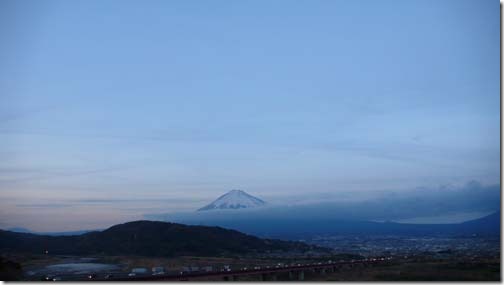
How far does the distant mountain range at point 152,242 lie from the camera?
47.0 meters

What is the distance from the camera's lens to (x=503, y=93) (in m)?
11.8

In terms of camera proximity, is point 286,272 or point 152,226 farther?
point 152,226

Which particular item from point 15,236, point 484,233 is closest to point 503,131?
point 15,236

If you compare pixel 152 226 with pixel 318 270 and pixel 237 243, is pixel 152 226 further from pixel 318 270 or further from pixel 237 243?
pixel 318 270

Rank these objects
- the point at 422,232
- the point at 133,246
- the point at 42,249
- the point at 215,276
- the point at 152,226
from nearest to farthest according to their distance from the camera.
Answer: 1. the point at 215,276
2. the point at 42,249
3. the point at 133,246
4. the point at 152,226
5. the point at 422,232

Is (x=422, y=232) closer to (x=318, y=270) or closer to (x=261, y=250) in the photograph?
(x=261, y=250)

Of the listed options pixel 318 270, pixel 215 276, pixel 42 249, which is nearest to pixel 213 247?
pixel 42 249

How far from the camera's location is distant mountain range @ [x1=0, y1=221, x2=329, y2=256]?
47000 mm

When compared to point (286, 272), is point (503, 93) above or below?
above

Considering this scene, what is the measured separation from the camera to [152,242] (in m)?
50.2

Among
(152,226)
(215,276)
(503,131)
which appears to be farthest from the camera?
(152,226)

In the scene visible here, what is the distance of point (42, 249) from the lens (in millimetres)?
45906

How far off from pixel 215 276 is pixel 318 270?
6.39m

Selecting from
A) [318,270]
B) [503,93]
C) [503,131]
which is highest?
[503,93]
